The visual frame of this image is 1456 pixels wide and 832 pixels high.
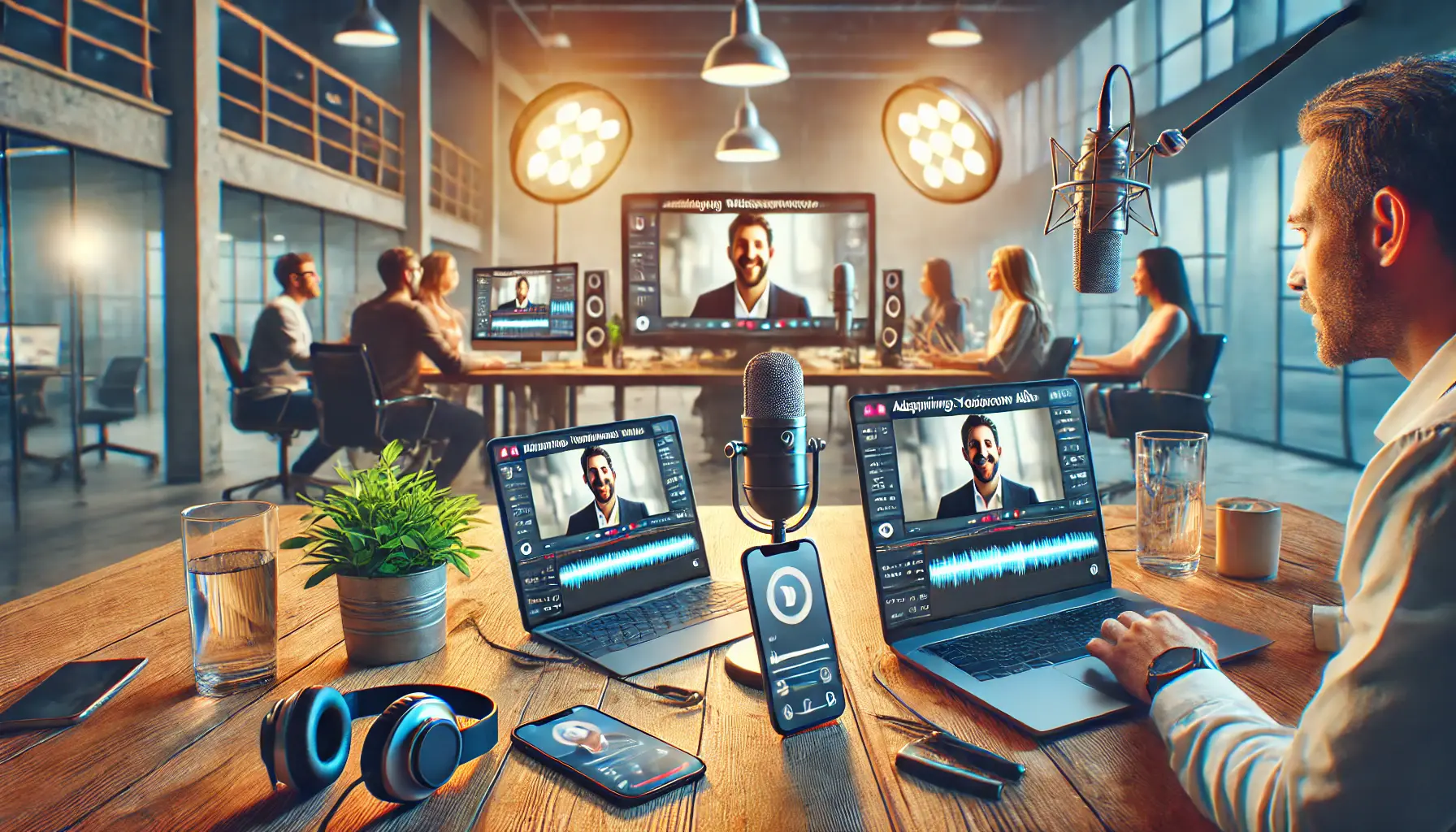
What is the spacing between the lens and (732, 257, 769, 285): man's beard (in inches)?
146

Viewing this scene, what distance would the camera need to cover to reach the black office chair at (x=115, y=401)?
5.69 metres

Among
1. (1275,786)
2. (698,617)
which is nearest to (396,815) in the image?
(698,617)

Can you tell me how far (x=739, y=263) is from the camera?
146 inches

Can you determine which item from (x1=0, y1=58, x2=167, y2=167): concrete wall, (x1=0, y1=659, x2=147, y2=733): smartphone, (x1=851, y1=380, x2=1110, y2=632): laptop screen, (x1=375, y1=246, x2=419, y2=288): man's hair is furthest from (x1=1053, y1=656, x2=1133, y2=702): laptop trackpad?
(x1=0, y1=58, x2=167, y2=167): concrete wall

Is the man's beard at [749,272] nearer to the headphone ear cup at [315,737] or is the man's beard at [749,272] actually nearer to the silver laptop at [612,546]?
the silver laptop at [612,546]

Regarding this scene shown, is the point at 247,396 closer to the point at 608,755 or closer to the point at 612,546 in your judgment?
the point at 612,546

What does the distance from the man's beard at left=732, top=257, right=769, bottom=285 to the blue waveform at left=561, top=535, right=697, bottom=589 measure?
2.57 meters

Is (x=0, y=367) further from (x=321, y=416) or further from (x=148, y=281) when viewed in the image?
(x=321, y=416)

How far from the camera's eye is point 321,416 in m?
4.39

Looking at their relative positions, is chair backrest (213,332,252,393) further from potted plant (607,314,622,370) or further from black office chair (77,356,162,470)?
potted plant (607,314,622,370)

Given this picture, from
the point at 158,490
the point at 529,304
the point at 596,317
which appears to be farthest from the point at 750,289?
the point at 158,490

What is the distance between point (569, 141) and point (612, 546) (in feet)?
8.45

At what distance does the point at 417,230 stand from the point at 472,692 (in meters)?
9.69

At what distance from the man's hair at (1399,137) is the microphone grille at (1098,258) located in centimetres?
27
